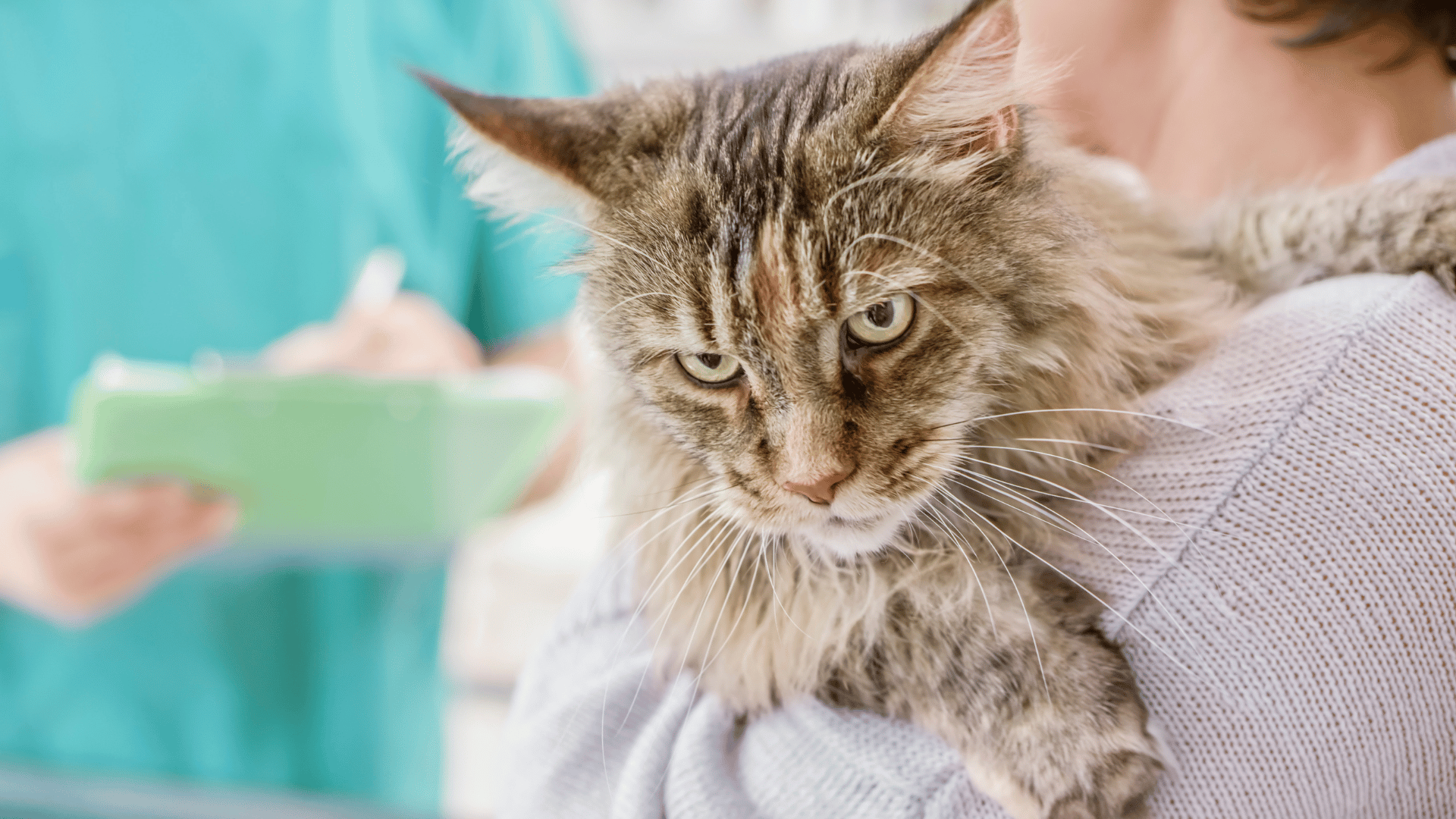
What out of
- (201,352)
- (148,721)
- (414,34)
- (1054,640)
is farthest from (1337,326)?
(148,721)

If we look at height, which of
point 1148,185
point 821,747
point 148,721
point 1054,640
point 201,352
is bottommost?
point 148,721

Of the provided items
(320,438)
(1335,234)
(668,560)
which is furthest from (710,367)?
(320,438)

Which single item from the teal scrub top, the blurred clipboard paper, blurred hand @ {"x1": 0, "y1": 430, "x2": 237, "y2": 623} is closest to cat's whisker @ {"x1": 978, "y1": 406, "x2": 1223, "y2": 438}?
the blurred clipboard paper

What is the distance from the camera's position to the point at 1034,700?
0.65 metres

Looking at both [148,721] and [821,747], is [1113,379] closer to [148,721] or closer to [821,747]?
[821,747]

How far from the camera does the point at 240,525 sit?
4.38 ft

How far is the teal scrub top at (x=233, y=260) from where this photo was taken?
1.52 m

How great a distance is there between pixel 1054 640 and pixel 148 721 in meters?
1.61

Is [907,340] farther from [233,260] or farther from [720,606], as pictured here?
[233,260]

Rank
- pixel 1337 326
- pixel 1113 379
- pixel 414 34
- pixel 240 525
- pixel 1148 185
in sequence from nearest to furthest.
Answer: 1. pixel 1337 326
2. pixel 1113 379
3. pixel 1148 185
4. pixel 240 525
5. pixel 414 34

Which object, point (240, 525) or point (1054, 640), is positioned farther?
point (240, 525)

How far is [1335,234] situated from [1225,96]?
17 cm

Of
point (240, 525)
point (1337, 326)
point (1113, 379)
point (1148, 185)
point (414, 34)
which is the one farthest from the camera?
point (414, 34)

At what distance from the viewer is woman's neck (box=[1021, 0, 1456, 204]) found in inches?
30.6
